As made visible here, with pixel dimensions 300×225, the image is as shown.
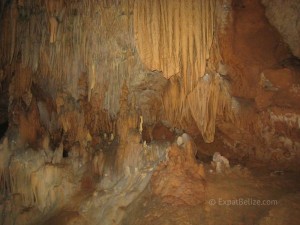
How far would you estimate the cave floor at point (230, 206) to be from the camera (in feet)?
16.4

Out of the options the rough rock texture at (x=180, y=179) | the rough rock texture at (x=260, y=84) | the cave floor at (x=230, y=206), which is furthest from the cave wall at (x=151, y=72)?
the rough rock texture at (x=180, y=179)

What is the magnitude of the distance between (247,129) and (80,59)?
4150 mm

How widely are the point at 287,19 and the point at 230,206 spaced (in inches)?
131

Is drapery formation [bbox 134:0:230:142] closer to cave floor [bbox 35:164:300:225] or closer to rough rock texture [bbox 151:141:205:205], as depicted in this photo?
rough rock texture [bbox 151:141:205:205]

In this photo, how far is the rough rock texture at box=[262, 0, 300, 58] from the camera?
18.4 feet

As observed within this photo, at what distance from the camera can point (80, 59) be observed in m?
7.98

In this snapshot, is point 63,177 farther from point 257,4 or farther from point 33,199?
point 257,4

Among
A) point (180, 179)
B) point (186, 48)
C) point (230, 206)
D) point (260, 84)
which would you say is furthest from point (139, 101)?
point (230, 206)

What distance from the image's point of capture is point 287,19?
579cm

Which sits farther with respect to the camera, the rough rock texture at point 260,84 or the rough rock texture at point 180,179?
the rough rock texture at point 260,84

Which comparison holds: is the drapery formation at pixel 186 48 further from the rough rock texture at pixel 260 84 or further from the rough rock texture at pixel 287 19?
the rough rock texture at pixel 287 19

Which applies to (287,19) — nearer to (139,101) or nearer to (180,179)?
(180,179)

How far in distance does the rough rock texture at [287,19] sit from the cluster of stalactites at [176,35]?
105 centimetres

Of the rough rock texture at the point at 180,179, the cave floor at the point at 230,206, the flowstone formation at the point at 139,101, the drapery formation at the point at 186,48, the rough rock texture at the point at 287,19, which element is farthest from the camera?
the drapery formation at the point at 186,48
